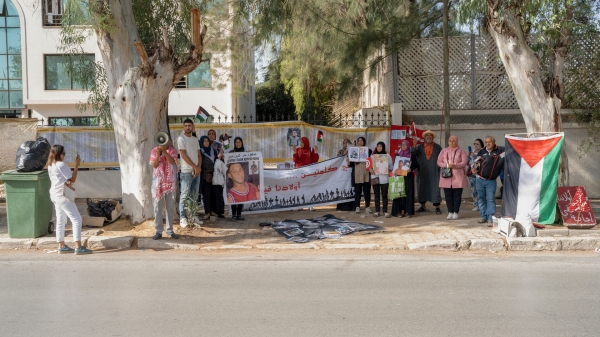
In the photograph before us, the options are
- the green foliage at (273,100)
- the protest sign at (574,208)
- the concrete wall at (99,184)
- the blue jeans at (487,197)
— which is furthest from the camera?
the green foliage at (273,100)

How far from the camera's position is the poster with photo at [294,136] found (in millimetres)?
14492

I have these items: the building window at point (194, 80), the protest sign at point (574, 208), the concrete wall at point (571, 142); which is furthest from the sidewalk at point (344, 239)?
the building window at point (194, 80)

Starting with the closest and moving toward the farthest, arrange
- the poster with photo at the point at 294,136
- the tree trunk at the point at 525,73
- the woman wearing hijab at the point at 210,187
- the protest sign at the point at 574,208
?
1. the protest sign at the point at 574,208
2. the tree trunk at the point at 525,73
3. the woman wearing hijab at the point at 210,187
4. the poster with photo at the point at 294,136

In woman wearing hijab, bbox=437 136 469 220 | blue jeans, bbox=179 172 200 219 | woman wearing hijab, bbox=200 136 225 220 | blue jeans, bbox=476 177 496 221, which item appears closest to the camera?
blue jeans, bbox=179 172 200 219

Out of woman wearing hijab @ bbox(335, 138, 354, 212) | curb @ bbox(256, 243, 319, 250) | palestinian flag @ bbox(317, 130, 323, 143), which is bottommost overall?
curb @ bbox(256, 243, 319, 250)

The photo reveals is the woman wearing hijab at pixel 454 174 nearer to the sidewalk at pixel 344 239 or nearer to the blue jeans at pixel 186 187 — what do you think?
the sidewalk at pixel 344 239

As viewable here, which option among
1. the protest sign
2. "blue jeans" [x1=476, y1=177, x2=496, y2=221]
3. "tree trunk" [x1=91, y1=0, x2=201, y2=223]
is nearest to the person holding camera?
"tree trunk" [x1=91, y1=0, x2=201, y2=223]

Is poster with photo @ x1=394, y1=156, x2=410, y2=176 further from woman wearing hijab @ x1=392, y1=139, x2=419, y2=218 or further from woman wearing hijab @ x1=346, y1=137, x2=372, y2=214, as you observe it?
woman wearing hijab @ x1=346, y1=137, x2=372, y2=214

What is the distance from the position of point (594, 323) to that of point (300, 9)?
1208 cm

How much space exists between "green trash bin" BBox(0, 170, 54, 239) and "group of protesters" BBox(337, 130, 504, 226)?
251 inches

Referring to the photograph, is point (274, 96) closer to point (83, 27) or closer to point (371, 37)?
point (371, 37)

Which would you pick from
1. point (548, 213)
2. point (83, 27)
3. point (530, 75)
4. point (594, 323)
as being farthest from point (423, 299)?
point (83, 27)

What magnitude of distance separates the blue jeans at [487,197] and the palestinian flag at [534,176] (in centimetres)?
45

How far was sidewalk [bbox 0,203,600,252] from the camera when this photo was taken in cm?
955
